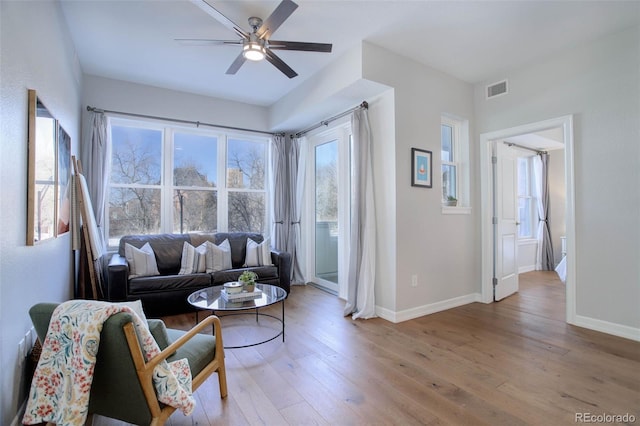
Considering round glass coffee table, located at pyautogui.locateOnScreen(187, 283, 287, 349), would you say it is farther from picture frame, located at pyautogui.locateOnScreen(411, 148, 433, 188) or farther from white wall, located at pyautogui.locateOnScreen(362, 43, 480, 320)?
picture frame, located at pyautogui.locateOnScreen(411, 148, 433, 188)

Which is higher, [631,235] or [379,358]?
[631,235]

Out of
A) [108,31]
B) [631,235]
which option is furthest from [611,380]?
[108,31]

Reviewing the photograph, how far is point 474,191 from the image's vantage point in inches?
166

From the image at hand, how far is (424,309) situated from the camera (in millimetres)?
3596

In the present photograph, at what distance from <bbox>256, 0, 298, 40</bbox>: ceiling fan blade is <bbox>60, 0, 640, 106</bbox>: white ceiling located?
0.33 meters

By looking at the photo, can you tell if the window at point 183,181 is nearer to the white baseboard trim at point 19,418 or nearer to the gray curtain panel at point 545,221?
the white baseboard trim at point 19,418

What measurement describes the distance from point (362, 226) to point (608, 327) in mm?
2579

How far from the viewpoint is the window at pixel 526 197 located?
6.63 metres

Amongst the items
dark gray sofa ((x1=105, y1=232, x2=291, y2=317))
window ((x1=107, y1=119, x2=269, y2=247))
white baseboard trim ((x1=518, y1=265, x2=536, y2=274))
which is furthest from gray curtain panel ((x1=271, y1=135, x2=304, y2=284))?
white baseboard trim ((x1=518, y1=265, x2=536, y2=274))

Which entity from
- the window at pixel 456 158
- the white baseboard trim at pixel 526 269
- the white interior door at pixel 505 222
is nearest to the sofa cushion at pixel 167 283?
the window at pixel 456 158

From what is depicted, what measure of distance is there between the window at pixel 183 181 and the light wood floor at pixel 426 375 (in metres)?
1.64

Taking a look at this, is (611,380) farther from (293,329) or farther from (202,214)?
(202,214)

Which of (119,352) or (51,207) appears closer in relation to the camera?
(119,352)

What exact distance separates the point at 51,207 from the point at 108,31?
6.13ft
